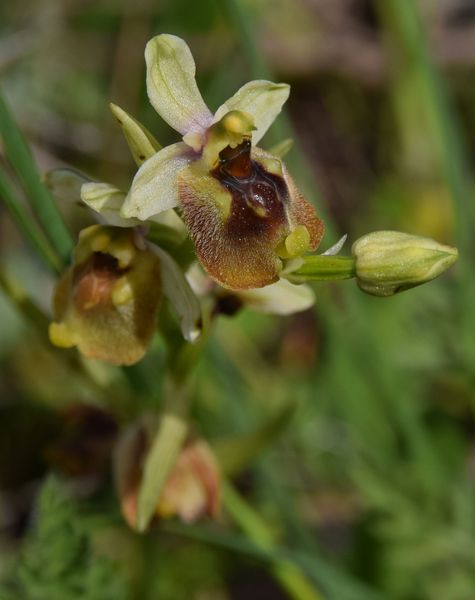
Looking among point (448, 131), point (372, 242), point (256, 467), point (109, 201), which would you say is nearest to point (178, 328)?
point (109, 201)

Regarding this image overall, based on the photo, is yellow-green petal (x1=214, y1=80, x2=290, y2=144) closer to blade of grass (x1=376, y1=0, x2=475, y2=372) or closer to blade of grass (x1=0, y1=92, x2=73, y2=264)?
blade of grass (x1=0, y1=92, x2=73, y2=264)

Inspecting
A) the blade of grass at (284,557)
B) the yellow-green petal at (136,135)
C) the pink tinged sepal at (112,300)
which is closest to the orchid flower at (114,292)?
the pink tinged sepal at (112,300)

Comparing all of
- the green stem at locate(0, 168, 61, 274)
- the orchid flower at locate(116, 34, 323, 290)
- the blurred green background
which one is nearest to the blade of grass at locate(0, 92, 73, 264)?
the green stem at locate(0, 168, 61, 274)

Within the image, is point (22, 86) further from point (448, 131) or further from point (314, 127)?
point (448, 131)

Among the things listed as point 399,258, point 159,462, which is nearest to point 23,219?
point 159,462

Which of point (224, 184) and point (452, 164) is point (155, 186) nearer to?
point (224, 184)
